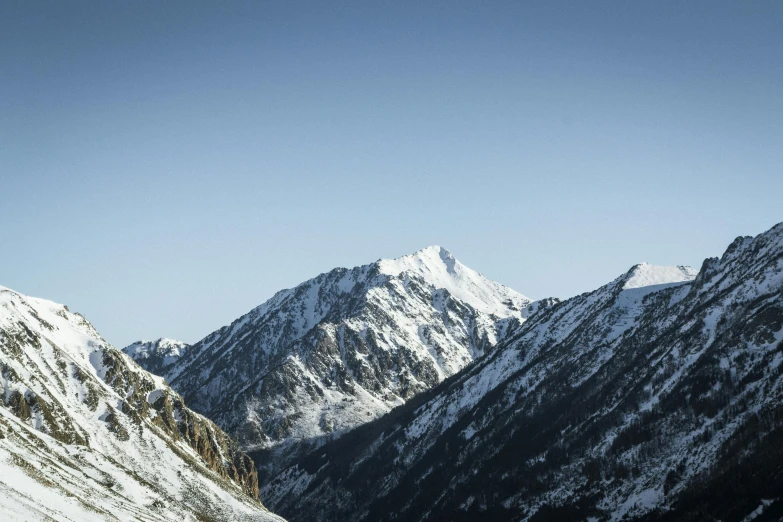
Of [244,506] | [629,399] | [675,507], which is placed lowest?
[675,507]

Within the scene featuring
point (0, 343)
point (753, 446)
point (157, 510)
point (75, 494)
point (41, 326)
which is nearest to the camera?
point (75, 494)

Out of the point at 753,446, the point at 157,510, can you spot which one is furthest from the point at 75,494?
the point at 753,446

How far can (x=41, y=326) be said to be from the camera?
184 m

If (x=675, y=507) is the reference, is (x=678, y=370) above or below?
above

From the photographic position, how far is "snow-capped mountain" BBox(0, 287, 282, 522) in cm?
9781

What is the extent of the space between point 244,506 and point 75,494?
65.9 metres

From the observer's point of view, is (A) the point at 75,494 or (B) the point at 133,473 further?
(B) the point at 133,473

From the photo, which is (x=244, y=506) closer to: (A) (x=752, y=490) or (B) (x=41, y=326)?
(B) (x=41, y=326)

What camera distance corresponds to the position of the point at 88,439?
147125mm

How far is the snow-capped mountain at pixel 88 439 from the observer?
97.8 m

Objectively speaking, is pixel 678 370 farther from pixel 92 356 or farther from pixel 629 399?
pixel 92 356

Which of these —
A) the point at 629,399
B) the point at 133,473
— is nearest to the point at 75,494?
the point at 133,473

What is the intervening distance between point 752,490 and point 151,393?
15951 centimetres

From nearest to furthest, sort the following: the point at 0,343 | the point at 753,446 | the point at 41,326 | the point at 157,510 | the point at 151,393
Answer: the point at 157,510 < the point at 753,446 < the point at 0,343 < the point at 41,326 < the point at 151,393
